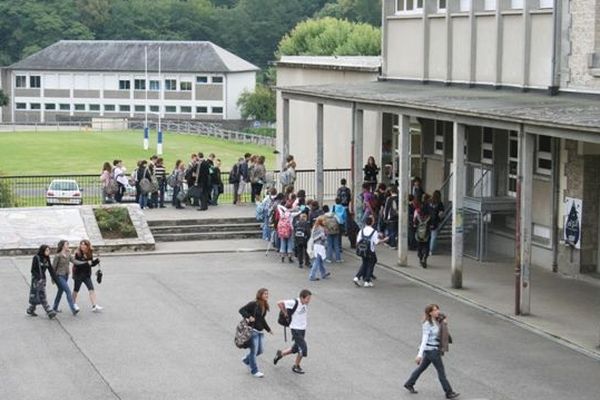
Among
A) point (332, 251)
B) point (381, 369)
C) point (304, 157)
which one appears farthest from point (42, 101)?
point (381, 369)

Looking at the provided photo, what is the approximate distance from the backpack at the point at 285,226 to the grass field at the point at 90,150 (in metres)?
38.2

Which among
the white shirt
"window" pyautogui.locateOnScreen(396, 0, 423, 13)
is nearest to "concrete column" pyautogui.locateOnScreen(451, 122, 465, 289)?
the white shirt

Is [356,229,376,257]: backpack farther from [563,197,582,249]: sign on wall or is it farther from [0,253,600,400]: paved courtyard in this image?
[563,197,582,249]: sign on wall

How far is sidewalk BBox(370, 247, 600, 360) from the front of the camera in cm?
2342

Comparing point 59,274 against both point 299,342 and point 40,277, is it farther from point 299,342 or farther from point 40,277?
point 299,342

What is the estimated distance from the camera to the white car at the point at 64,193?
4021cm

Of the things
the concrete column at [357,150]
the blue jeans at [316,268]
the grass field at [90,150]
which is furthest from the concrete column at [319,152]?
the grass field at [90,150]

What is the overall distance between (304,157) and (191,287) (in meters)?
17.1

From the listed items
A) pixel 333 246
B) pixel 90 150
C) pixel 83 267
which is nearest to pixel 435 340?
pixel 83 267

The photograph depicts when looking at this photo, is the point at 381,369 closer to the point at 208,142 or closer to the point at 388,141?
the point at 388,141

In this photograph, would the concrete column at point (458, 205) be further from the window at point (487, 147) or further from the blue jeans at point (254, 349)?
the blue jeans at point (254, 349)

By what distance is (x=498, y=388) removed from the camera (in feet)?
64.1

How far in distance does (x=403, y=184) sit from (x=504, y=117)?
580 cm

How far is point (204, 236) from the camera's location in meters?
35.1
